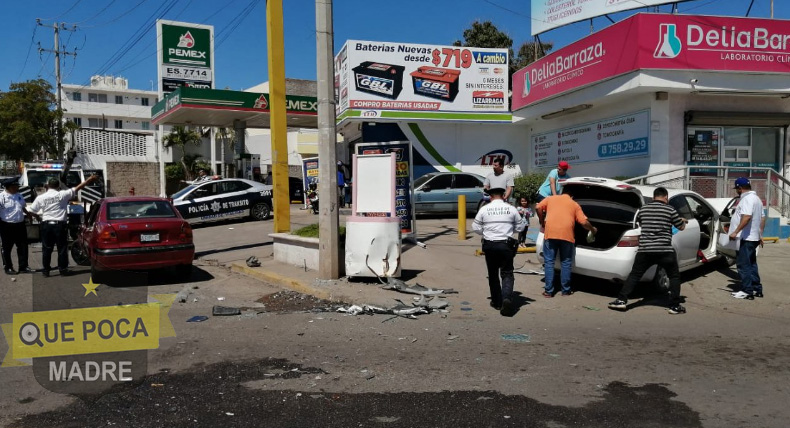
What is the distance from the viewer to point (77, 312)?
7.41 meters

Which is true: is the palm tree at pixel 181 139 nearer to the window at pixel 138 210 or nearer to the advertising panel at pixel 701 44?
the window at pixel 138 210

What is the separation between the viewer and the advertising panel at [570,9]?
17.1 meters

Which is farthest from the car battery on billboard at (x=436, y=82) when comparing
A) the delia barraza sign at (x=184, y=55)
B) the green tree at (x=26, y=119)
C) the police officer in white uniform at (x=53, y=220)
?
the green tree at (x=26, y=119)

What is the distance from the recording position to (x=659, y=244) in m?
7.55

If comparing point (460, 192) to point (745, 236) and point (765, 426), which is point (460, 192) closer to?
point (745, 236)

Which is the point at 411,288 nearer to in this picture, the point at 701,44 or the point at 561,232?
the point at 561,232

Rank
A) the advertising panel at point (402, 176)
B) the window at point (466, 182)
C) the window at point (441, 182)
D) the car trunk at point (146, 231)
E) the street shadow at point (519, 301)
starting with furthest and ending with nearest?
the window at point (466, 182) → the window at point (441, 182) → the advertising panel at point (402, 176) → the car trunk at point (146, 231) → the street shadow at point (519, 301)

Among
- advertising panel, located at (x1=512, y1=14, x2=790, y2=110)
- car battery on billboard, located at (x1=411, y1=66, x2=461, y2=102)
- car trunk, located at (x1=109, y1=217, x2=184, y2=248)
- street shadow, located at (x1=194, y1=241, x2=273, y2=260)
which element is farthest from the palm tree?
advertising panel, located at (x1=512, y1=14, x2=790, y2=110)

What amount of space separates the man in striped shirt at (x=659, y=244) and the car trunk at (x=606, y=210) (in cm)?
65

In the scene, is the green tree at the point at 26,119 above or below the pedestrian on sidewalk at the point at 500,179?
above

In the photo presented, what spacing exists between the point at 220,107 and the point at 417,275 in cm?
1715

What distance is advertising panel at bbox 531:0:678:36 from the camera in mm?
17078

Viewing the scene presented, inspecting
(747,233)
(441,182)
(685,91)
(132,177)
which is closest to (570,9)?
(685,91)

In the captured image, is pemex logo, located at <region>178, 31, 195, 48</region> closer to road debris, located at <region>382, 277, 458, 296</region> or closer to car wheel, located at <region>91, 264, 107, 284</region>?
car wheel, located at <region>91, 264, 107, 284</region>
